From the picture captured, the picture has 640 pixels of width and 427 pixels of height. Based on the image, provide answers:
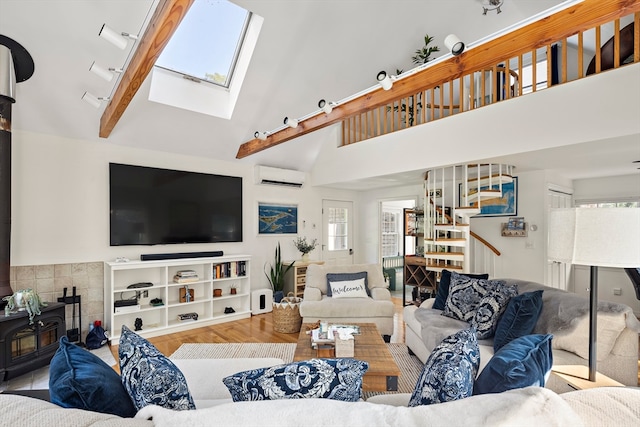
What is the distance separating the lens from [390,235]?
7305 mm

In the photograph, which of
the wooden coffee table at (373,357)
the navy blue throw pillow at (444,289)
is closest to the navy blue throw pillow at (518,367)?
the wooden coffee table at (373,357)

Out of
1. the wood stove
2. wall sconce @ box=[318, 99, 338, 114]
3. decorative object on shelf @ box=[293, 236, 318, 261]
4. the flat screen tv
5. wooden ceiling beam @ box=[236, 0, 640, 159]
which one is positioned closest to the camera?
wooden ceiling beam @ box=[236, 0, 640, 159]

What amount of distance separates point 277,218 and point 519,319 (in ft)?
13.1

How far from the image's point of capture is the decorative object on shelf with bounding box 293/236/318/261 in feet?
18.1

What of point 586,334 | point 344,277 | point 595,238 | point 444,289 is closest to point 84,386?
point 595,238

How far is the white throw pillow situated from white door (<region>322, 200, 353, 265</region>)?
229 cm

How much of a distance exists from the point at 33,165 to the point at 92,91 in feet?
3.43

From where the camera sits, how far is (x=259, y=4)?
3146 mm

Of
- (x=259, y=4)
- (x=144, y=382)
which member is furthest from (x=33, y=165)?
(x=144, y=382)

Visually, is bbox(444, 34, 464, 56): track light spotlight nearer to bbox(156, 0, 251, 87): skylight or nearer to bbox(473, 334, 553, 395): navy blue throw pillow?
bbox(473, 334, 553, 395): navy blue throw pillow

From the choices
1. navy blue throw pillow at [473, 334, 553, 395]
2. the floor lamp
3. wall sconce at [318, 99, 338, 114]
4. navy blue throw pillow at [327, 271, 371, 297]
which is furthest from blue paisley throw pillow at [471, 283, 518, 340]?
wall sconce at [318, 99, 338, 114]

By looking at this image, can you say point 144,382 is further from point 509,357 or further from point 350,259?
point 350,259

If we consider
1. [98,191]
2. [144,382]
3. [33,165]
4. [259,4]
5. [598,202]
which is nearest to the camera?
[144,382]

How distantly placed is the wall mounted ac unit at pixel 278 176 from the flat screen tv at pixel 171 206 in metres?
0.36
